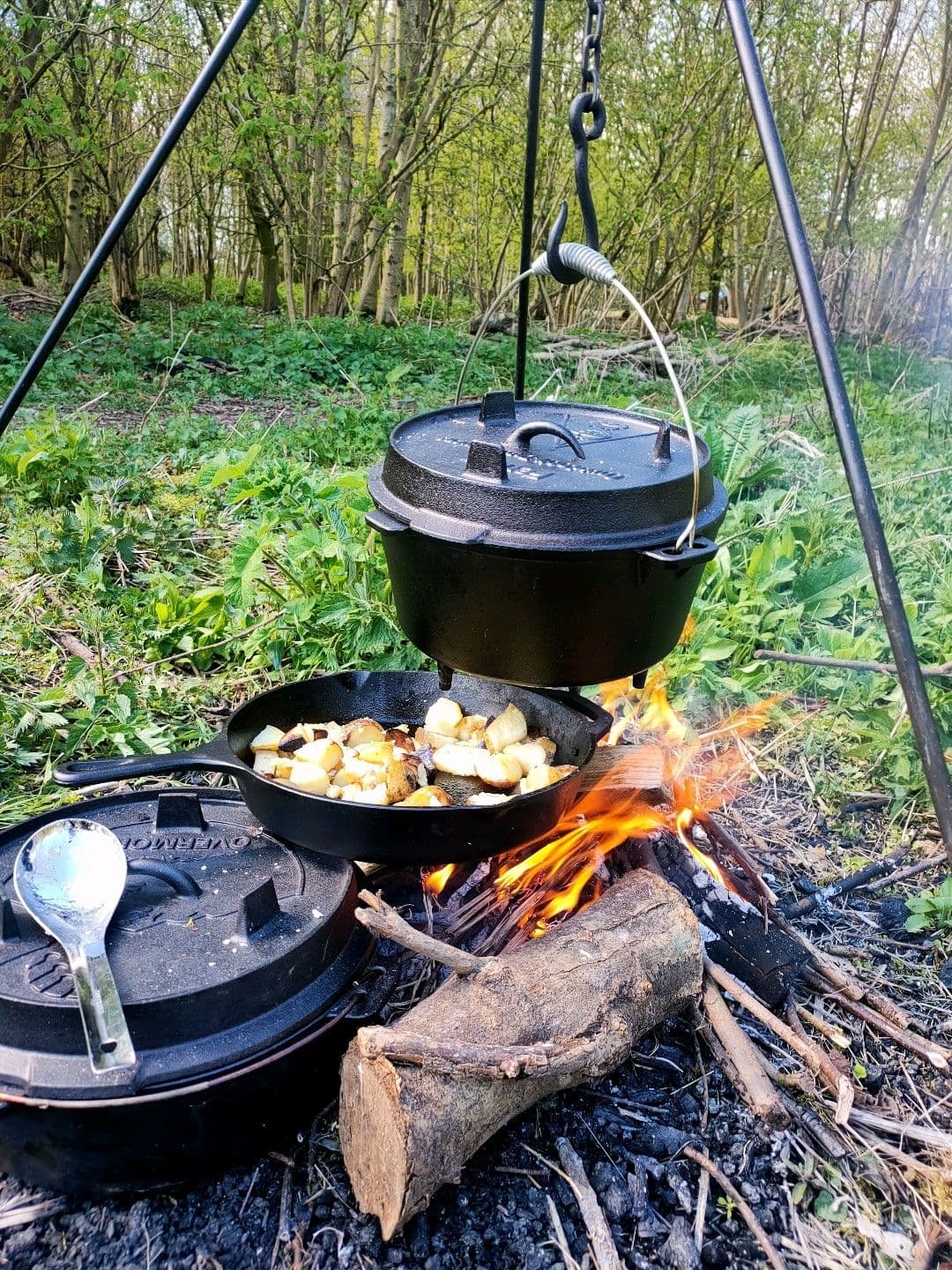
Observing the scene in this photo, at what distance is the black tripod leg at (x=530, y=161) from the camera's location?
71.9 inches

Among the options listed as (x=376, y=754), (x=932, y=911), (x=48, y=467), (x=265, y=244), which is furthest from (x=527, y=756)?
(x=265, y=244)

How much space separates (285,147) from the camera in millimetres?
8516

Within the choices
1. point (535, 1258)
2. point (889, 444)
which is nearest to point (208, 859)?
point (535, 1258)

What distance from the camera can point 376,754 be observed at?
1.90 m

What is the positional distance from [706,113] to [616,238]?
1.54 metres

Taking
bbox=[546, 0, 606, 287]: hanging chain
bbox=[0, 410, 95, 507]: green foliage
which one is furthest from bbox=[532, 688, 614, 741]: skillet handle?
bbox=[0, 410, 95, 507]: green foliage

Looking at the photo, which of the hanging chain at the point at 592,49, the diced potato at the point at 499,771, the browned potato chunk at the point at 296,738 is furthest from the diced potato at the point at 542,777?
the hanging chain at the point at 592,49

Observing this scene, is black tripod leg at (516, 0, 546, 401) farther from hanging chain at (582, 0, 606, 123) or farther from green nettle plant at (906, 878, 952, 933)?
green nettle plant at (906, 878, 952, 933)

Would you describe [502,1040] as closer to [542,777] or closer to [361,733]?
[542,777]

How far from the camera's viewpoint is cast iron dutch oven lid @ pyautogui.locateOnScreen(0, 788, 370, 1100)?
4.31 ft

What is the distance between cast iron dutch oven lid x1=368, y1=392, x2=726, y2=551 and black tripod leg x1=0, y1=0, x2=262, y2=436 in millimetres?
612

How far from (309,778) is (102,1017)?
1.93 feet

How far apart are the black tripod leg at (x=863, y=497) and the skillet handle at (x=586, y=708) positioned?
716 mm

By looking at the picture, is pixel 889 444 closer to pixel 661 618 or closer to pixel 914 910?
pixel 914 910
